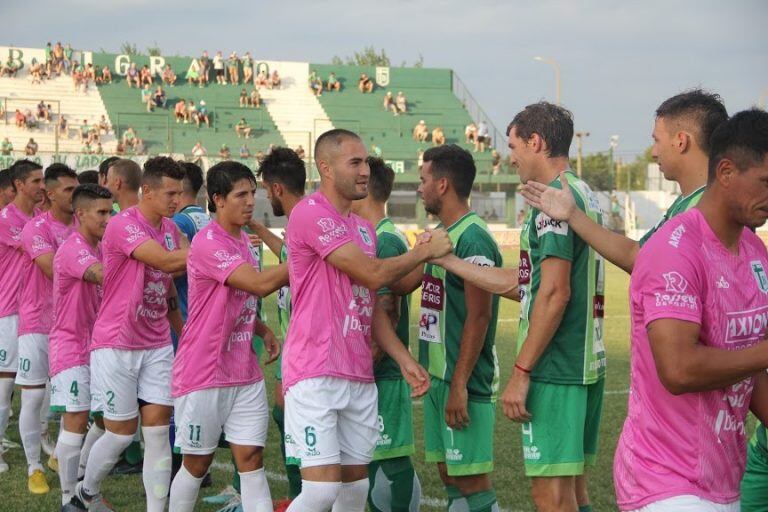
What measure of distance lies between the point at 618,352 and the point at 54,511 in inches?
382

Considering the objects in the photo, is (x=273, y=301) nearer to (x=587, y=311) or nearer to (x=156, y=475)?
(x=156, y=475)

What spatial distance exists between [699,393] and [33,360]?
678cm

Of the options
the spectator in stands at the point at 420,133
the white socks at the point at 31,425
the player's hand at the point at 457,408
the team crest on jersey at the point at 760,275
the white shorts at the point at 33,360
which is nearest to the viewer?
the team crest on jersey at the point at 760,275

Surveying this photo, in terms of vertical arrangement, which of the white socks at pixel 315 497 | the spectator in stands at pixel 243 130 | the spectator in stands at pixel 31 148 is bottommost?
the white socks at pixel 315 497

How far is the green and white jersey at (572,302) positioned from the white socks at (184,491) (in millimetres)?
2266

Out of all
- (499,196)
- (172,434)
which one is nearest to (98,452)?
(172,434)

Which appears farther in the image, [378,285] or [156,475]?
[156,475]

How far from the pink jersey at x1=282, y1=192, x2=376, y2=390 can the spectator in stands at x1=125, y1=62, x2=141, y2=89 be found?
1835 inches

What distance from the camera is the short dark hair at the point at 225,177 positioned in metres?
5.90

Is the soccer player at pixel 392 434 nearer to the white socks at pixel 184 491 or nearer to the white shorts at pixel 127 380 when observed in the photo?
the white socks at pixel 184 491

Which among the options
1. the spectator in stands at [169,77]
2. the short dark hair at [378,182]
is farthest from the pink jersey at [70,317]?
the spectator in stands at [169,77]

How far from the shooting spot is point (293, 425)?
4.93 meters

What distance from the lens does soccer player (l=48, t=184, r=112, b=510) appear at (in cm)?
721

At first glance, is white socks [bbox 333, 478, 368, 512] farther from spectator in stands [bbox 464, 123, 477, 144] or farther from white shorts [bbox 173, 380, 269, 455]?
spectator in stands [bbox 464, 123, 477, 144]
